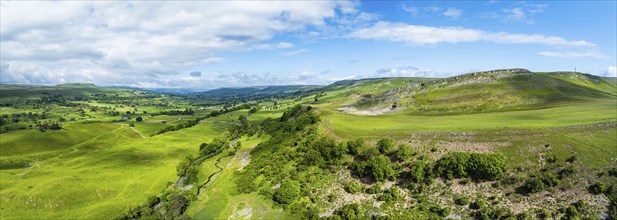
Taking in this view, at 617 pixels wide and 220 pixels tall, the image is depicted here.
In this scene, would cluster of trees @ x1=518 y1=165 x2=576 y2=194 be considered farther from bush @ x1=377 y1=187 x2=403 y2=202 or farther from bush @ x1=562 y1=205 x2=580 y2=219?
bush @ x1=377 y1=187 x2=403 y2=202

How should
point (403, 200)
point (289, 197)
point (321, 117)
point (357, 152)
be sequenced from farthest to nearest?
1. point (321, 117)
2. point (357, 152)
3. point (289, 197)
4. point (403, 200)

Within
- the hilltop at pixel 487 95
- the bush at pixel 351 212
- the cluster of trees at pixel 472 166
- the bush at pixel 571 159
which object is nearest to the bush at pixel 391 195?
the bush at pixel 351 212

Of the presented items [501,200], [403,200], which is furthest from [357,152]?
[501,200]

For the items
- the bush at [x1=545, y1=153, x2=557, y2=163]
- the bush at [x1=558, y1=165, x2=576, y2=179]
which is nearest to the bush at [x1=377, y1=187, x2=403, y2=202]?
the bush at [x1=558, y1=165, x2=576, y2=179]

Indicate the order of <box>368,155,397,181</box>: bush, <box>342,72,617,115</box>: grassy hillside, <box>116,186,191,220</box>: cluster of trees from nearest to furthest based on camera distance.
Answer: <box>368,155,397,181</box>: bush
<box>116,186,191,220</box>: cluster of trees
<box>342,72,617,115</box>: grassy hillside

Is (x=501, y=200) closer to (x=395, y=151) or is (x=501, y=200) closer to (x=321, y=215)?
(x=395, y=151)

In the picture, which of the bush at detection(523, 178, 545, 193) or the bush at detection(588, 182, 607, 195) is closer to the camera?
the bush at detection(588, 182, 607, 195)
